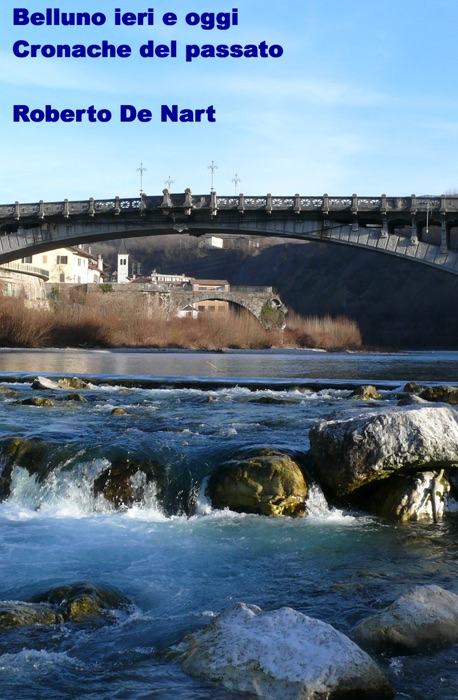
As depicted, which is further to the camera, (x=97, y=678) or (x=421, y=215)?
(x=421, y=215)

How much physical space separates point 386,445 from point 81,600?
4560 millimetres

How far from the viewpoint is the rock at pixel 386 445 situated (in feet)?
32.7

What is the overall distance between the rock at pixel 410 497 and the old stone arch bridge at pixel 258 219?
34.3 meters

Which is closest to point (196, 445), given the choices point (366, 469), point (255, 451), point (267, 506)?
point (255, 451)

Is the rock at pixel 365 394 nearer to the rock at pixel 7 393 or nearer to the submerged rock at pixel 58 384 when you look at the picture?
the submerged rock at pixel 58 384

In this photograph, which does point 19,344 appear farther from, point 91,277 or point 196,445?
point 91,277

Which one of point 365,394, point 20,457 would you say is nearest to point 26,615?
point 20,457

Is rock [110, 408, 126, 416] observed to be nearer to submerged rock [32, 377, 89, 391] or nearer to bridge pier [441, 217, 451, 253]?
submerged rock [32, 377, 89, 391]

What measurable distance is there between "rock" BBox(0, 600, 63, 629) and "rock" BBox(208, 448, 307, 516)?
3956 mm

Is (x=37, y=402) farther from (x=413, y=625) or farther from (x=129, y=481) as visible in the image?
(x=413, y=625)

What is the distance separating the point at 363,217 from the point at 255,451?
35.9 metres

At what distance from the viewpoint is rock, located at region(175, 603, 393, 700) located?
17.1 ft

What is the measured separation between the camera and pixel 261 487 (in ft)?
34.1

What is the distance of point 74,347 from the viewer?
55.7m
